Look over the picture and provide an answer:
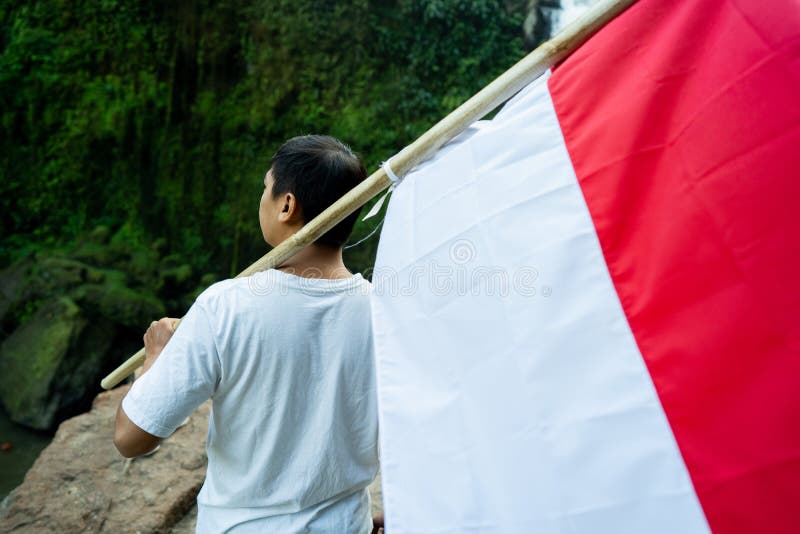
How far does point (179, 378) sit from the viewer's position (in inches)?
43.3

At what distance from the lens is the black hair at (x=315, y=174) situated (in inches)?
49.6

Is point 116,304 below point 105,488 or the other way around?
the other way around

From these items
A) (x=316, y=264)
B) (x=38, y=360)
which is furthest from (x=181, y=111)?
(x=316, y=264)

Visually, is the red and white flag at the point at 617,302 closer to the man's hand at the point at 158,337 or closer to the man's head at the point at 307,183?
the man's head at the point at 307,183

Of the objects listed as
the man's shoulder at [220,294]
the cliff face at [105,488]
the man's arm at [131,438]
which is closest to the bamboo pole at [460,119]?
the man's shoulder at [220,294]

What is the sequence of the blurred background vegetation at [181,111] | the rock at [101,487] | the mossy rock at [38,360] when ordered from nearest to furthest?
the rock at [101,487]
the mossy rock at [38,360]
the blurred background vegetation at [181,111]

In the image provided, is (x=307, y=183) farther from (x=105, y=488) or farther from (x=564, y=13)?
(x=564, y=13)

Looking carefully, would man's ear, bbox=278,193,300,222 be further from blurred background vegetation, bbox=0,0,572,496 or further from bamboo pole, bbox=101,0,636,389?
blurred background vegetation, bbox=0,0,572,496

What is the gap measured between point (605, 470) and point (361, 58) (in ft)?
21.5

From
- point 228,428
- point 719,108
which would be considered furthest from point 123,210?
point 719,108

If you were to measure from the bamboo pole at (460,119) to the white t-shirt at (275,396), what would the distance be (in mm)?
118

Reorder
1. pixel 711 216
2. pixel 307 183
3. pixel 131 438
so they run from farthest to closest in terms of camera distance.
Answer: pixel 307 183 < pixel 131 438 < pixel 711 216

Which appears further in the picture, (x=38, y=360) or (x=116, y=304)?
(x=116, y=304)

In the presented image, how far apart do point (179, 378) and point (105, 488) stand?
1.74m
